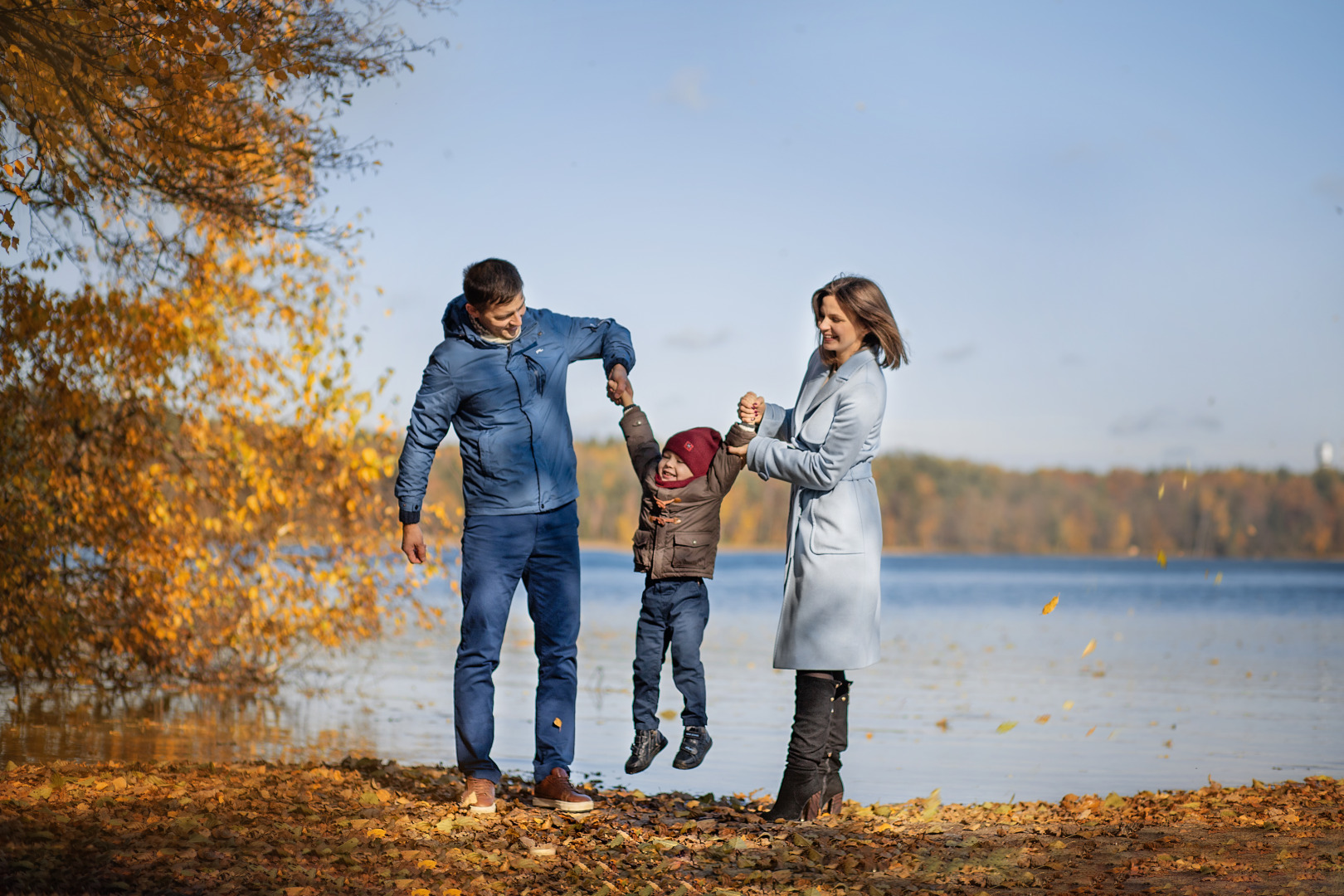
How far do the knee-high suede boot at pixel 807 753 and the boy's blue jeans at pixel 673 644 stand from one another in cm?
44

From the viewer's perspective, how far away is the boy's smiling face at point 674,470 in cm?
510

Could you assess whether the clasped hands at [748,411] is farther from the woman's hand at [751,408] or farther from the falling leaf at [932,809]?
the falling leaf at [932,809]

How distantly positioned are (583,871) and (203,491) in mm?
6084

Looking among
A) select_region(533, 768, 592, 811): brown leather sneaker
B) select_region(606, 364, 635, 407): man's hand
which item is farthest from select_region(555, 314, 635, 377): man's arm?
select_region(533, 768, 592, 811): brown leather sneaker

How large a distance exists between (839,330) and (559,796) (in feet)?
7.64

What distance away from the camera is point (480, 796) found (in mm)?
4922

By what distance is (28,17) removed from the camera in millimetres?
5785

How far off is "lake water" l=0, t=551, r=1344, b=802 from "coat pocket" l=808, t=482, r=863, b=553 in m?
2.23

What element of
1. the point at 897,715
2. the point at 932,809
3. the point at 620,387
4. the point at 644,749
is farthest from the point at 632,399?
the point at 897,715

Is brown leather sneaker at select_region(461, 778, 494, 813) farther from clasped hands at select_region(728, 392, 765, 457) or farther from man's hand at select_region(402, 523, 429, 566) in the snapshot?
clasped hands at select_region(728, 392, 765, 457)

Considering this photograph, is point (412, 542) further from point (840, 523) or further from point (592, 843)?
point (840, 523)

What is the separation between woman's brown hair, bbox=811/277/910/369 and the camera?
4.93m

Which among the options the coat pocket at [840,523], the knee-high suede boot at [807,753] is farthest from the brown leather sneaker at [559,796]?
the coat pocket at [840,523]

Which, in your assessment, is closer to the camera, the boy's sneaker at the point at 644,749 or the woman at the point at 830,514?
the woman at the point at 830,514
